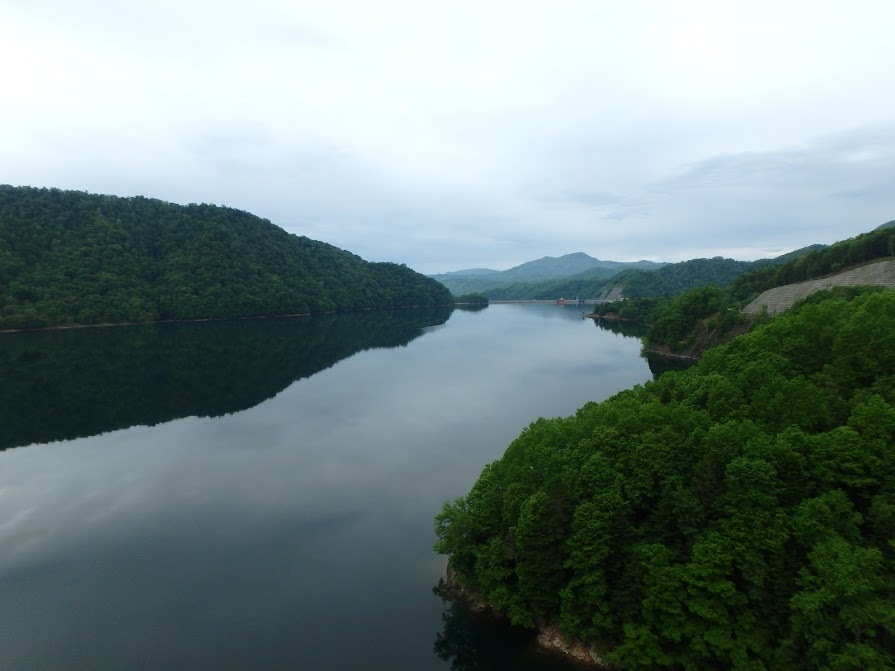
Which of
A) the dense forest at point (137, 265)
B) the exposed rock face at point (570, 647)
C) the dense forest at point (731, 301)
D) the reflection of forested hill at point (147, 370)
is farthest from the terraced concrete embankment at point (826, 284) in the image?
the dense forest at point (137, 265)

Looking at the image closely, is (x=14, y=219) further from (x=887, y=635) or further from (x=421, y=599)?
(x=887, y=635)

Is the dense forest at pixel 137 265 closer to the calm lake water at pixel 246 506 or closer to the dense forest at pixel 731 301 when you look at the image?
the calm lake water at pixel 246 506

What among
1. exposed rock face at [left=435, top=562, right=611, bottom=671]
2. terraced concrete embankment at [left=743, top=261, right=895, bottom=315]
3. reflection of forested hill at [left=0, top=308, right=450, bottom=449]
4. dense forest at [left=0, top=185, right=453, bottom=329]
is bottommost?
exposed rock face at [left=435, top=562, right=611, bottom=671]

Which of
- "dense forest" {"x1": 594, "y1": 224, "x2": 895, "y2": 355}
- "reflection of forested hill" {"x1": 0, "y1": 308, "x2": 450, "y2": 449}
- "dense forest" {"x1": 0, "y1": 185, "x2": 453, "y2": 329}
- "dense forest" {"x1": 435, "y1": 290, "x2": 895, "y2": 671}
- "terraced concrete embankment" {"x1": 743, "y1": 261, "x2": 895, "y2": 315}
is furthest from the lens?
"dense forest" {"x1": 0, "y1": 185, "x2": 453, "y2": 329}

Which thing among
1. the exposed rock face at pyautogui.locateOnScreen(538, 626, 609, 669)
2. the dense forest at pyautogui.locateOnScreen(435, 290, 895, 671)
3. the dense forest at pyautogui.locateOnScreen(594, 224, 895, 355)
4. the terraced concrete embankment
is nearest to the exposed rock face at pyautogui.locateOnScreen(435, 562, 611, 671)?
the exposed rock face at pyautogui.locateOnScreen(538, 626, 609, 669)

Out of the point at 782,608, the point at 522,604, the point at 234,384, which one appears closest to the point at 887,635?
the point at 782,608

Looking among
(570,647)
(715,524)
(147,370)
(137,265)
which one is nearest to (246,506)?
(570,647)

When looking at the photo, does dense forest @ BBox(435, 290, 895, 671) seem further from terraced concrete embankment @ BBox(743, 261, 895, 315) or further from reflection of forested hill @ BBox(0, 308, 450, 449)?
terraced concrete embankment @ BBox(743, 261, 895, 315)
